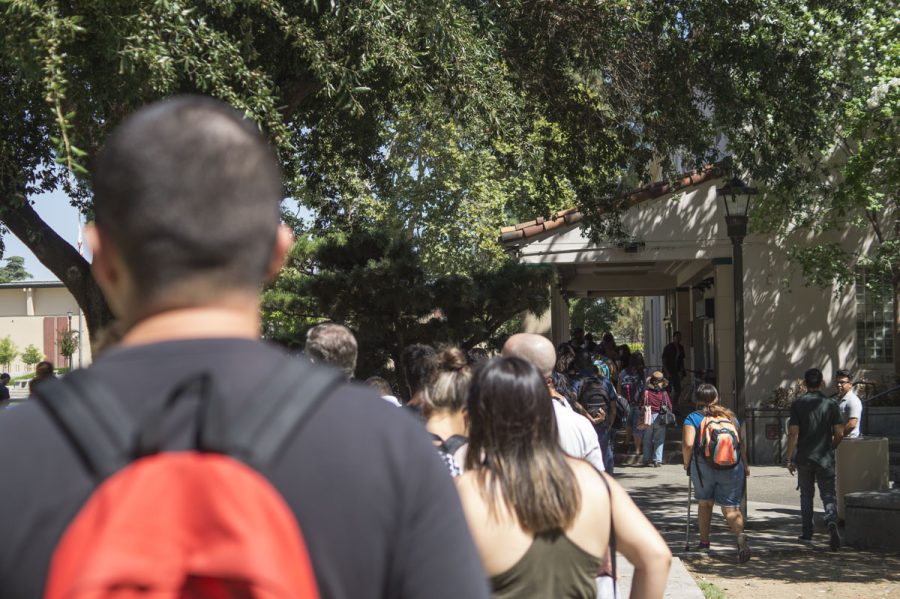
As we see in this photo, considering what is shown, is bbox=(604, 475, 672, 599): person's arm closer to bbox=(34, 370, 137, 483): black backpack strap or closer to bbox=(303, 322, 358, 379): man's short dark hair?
bbox=(34, 370, 137, 483): black backpack strap

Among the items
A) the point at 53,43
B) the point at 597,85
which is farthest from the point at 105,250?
the point at 597,85

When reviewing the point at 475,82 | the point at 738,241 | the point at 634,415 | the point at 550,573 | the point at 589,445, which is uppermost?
the point at 475,82

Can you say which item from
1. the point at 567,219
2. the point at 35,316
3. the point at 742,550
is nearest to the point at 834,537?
the point at 742,550

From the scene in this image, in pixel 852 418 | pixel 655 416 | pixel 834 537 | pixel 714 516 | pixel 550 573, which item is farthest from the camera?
pixel 655 416

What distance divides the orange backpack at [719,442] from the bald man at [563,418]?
525 cm

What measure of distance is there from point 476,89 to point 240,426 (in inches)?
337

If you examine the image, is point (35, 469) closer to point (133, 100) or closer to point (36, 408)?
point (36, 408)

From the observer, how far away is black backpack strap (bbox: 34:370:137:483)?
132 cm

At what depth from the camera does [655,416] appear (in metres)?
18.4

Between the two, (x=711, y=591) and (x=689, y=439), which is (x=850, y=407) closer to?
(x=689, y=439)

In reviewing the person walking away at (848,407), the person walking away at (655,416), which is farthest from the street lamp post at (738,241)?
the person walking away at (655,416)

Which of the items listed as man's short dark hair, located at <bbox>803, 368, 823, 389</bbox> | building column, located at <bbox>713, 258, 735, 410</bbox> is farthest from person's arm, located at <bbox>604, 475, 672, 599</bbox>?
building column, located at <bbox>713, 258, 735, 410</bbox>

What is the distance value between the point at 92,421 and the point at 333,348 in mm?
3680

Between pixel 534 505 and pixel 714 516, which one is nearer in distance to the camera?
pixel 534 505
